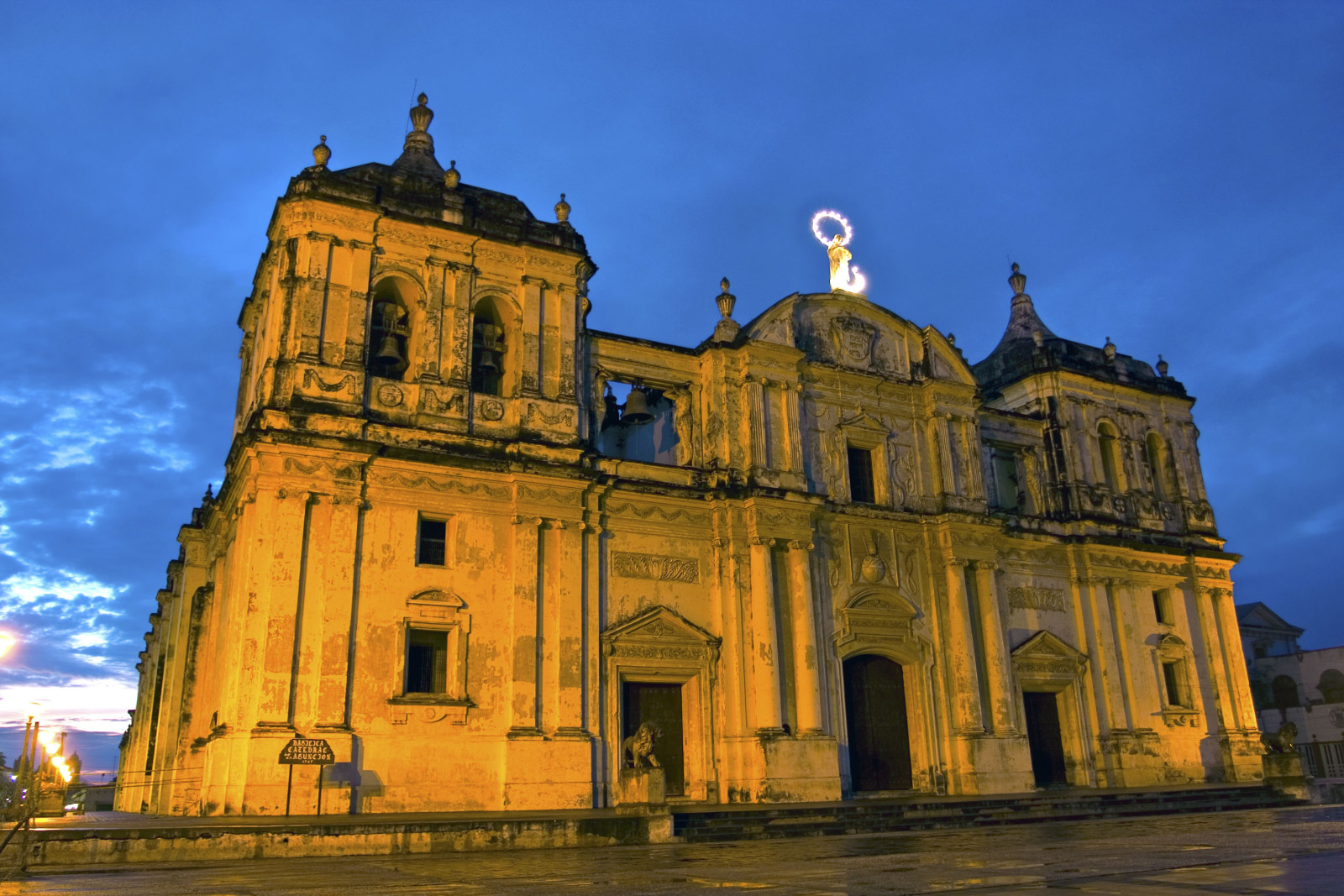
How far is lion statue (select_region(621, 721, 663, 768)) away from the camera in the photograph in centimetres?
1805

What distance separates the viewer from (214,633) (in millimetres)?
22719

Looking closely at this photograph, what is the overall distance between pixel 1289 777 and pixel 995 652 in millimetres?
7773

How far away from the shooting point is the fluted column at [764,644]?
22.5 m

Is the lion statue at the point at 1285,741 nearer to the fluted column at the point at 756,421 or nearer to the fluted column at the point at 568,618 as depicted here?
the fluted column at the point at 756,421

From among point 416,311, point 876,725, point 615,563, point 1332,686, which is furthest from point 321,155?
point 1332,686

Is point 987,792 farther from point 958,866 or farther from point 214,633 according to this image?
point 214,633

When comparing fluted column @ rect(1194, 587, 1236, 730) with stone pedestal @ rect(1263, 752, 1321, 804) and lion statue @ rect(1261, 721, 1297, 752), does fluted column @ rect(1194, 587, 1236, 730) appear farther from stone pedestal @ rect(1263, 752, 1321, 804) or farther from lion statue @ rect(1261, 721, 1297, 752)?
stone pedestal @ rect(1263, 752, 1321, 804)

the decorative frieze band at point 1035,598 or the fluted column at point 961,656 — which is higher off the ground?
the decorative frieze band at point 1035,598

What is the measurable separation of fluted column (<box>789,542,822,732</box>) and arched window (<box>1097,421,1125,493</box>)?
12772 mm

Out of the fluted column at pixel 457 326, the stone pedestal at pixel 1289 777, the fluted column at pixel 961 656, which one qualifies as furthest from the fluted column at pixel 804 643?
the stone pedestal at pixel 1289 777

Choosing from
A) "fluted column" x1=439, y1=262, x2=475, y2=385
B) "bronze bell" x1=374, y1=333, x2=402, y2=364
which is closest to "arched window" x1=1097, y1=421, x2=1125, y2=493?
"fluted column" x1=439, y1=262, x2=475, y2=385

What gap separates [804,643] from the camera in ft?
77.0

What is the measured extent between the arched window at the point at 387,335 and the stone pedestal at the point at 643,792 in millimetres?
10094

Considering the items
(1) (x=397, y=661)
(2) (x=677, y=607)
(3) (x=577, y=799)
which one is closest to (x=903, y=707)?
(2) (x=677, y=607)
